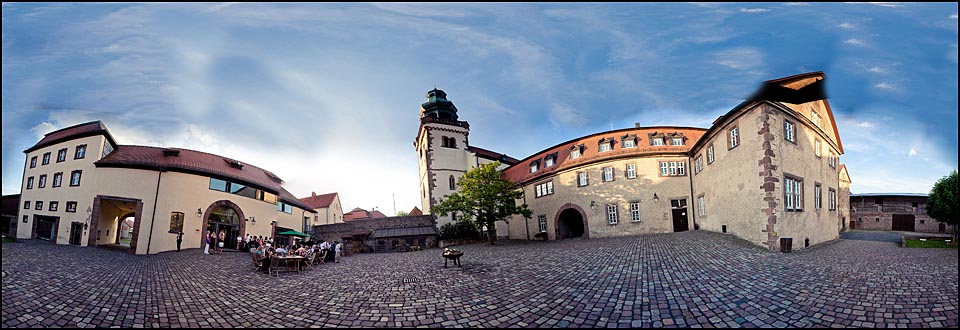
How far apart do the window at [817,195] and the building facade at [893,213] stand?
92.3ft

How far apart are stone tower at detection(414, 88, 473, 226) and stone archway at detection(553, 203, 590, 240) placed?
1053 centimetres

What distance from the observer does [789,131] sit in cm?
1448

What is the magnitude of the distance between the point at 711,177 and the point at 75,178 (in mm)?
34514

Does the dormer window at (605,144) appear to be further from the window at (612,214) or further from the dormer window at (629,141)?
the window at (612,214)

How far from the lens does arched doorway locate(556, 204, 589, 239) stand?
79.3 feet

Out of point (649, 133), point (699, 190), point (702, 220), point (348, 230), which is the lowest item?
point (348, 230)

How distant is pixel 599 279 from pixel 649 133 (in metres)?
16.7

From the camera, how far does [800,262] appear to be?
405 inches

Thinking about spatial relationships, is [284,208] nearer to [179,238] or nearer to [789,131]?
[179,238]

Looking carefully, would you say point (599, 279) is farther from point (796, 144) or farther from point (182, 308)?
point (796, 144)

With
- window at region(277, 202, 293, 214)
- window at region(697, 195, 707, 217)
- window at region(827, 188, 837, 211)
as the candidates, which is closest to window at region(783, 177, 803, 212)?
window at region(697, 195, 707, 217)

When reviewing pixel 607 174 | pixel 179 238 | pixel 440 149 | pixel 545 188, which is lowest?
pixel 179 238

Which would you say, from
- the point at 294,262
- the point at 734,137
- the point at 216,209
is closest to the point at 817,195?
the point at 734,137

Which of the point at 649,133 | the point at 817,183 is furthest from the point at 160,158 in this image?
the point at 817,183
